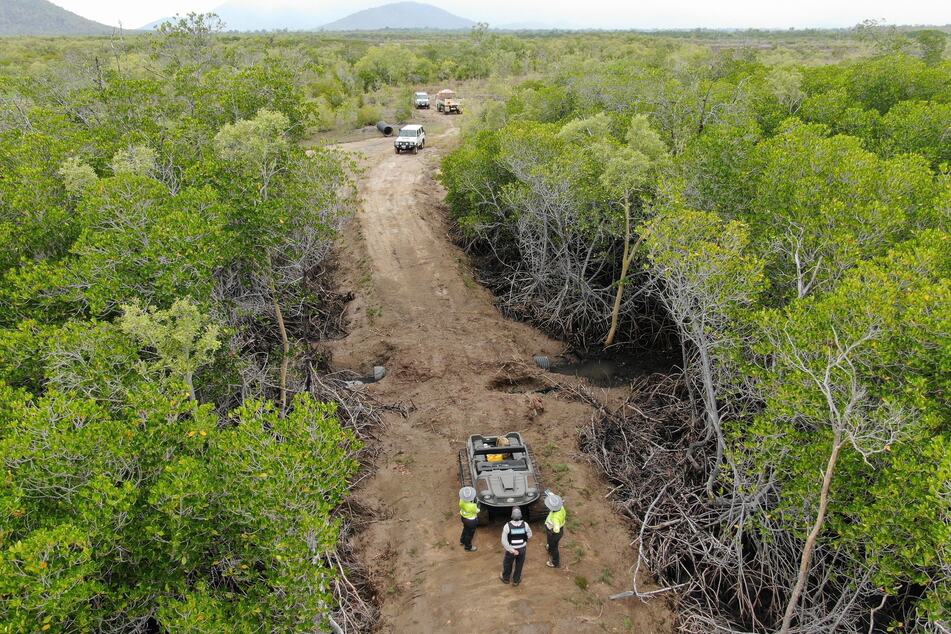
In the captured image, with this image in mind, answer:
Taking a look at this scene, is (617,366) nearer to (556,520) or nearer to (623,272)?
(623,272)

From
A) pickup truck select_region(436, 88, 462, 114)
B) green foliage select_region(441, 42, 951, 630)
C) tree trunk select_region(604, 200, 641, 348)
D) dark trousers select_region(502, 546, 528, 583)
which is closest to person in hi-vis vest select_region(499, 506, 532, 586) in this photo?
dark trousers select_region(502, 546, 528, 583)

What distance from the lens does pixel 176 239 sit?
35.9ft

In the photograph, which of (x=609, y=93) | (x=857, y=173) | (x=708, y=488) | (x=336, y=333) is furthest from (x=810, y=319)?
(x=609, y=93)

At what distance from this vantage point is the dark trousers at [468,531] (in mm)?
10617

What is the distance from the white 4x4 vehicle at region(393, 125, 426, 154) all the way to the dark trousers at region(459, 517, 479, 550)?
32.4m

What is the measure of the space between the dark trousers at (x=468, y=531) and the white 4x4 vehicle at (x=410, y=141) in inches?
1274

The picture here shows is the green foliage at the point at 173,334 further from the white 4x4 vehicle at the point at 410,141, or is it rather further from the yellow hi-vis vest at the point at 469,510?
the white 4x4 vehicle at the point at 410,141

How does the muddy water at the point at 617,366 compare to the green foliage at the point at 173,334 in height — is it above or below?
below

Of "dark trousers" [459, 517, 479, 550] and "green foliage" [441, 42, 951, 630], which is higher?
"green foliage" [441, 42, 951, 630]

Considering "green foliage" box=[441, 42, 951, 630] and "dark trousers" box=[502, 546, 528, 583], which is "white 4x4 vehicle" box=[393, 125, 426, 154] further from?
"dark trousers" box=[502, 546, 528, 583]

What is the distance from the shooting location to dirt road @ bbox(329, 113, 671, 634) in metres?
9.89

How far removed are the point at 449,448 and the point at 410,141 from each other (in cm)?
2945

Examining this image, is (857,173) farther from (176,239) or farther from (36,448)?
(36,448)

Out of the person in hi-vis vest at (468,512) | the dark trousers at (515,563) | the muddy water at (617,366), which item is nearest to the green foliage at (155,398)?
the person in hi-vis vest at (468,512)
